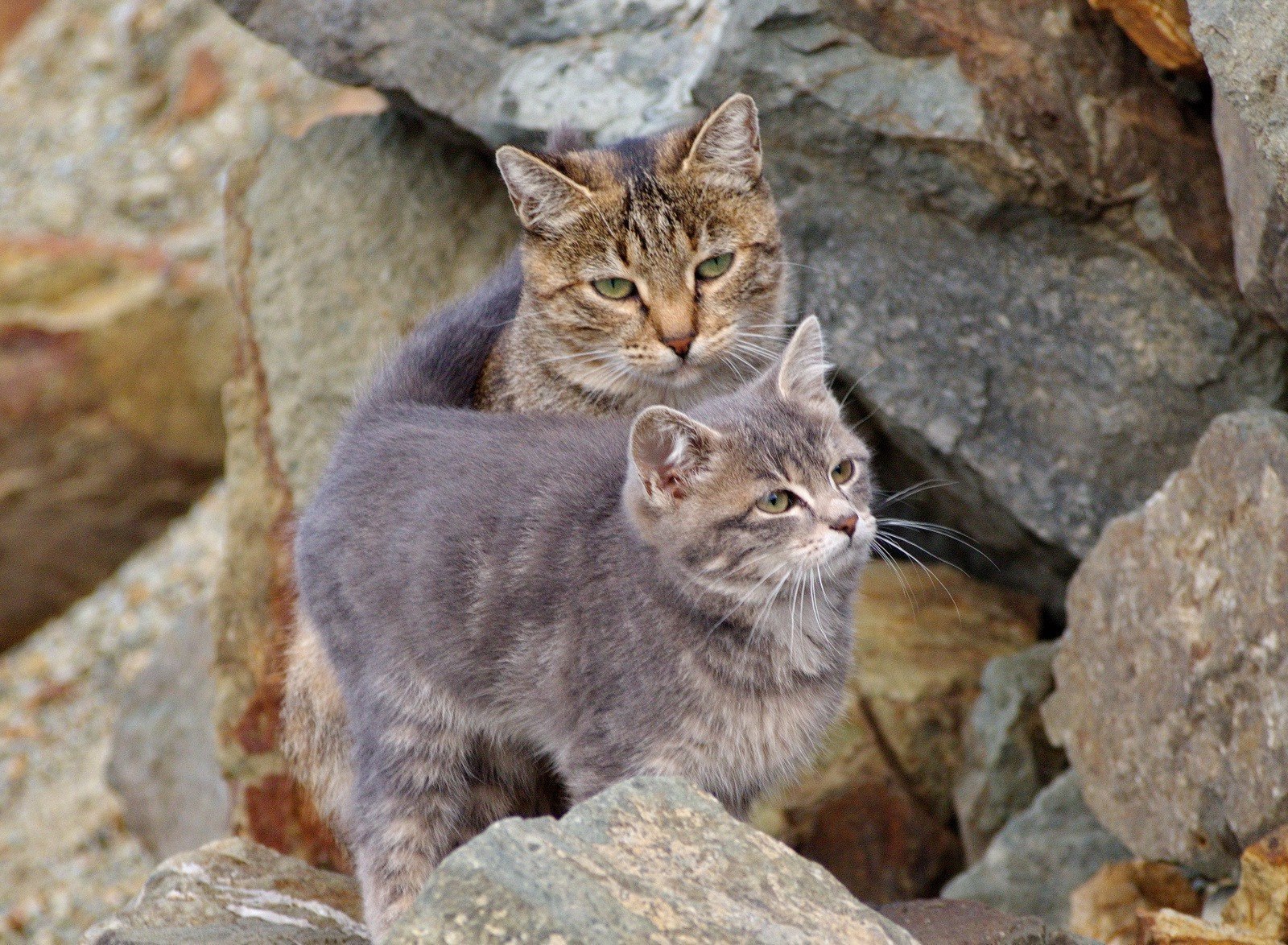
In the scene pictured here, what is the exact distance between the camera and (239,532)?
19.6 feet

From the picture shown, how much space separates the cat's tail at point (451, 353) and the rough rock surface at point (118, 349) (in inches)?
154

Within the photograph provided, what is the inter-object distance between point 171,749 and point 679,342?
3.74 metres

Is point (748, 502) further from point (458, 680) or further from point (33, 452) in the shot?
point (33, 452)

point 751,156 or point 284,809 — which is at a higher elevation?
point 751,156

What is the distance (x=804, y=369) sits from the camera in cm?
383

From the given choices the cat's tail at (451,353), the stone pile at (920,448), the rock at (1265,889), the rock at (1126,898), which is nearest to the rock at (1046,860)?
the stone pile at (920,448)

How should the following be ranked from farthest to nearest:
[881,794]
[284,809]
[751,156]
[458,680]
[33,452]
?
[33,452] → [284,809] → [881,794] → [751,156] → [458,680]

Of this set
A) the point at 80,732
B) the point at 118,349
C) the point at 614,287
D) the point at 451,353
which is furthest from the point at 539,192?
the point at 80,732

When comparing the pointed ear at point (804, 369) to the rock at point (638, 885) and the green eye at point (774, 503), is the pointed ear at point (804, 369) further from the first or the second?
the rock at point (638, 885)

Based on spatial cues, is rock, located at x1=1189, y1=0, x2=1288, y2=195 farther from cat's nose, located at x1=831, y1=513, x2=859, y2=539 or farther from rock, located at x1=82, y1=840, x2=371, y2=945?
rock, located at x1=82, y1=840, x2=371, y2=945

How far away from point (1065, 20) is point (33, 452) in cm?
598

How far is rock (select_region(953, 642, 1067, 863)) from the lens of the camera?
17.2 ft

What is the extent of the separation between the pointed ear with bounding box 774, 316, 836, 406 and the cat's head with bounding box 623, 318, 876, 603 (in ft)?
0.62

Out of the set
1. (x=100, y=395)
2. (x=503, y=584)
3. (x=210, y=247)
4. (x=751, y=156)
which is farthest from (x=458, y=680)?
(x=210, y=247)
